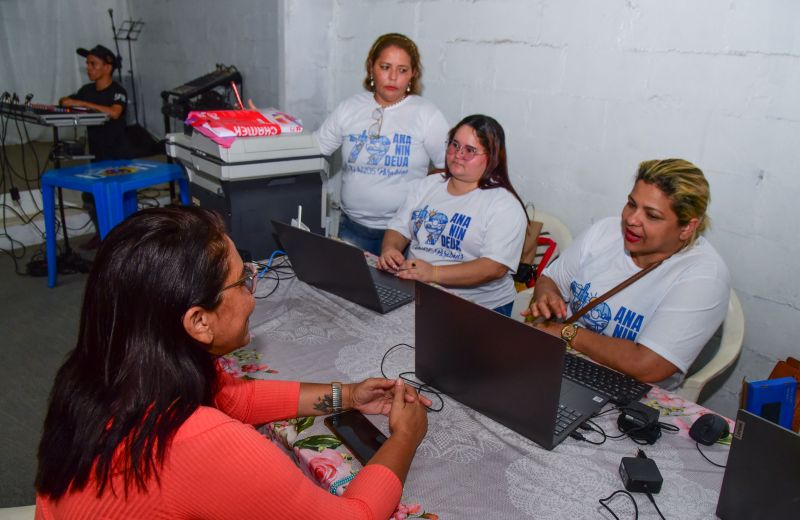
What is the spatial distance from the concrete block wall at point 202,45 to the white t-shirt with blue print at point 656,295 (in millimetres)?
2328

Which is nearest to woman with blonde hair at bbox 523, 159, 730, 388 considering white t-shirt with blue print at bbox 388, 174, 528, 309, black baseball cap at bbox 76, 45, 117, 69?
white t-shirt with blue print at bbox 388, 174, 528, 309

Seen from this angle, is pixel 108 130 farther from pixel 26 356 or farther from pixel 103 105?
pixel 26 356

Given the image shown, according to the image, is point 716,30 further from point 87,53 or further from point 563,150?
point 87,53

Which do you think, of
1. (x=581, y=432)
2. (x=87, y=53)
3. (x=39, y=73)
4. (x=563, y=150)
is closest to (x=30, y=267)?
(x=87, y=53)

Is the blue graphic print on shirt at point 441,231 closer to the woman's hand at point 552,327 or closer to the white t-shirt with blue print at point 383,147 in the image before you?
the white t-shirt with blue print at point 383,147

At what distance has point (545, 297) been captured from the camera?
171cm

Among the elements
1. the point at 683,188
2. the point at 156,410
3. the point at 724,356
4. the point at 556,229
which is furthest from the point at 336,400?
the point at 556,229

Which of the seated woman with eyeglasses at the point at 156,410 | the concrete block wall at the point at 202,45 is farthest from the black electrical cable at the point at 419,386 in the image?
the concrete block wall at the point at 202,45

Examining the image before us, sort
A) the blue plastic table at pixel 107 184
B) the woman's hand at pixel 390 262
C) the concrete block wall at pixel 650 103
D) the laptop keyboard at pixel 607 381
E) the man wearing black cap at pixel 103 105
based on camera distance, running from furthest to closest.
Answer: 1. the man wearing black cap at pixel 103 105
2. the blue plastic table at pixel 107 184
3. the woman's hand at pixel 390 262
4. the concrete block wall at pixel 650 103
5. the laptop keyboard at pixel 607 381

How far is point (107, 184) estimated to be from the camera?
2877 millimetres

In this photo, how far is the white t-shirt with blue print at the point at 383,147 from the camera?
8.11ft

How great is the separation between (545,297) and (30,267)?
129 inches

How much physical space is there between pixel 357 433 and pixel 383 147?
1.60 meters

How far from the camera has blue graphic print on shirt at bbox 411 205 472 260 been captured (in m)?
2.03
